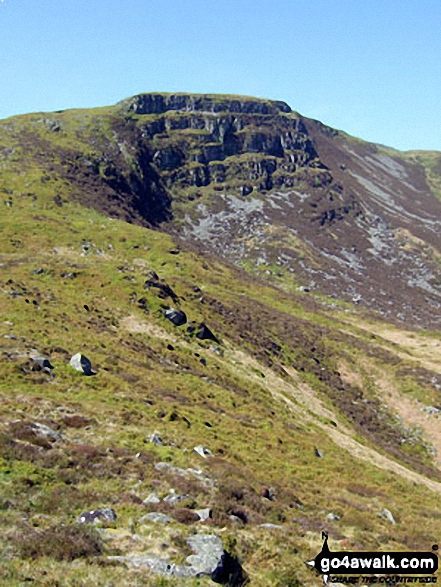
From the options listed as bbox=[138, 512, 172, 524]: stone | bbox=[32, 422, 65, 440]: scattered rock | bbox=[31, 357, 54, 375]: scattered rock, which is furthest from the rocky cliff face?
bbox=[138, 512, 172, 524]: stone

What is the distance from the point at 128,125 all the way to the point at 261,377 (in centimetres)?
15501

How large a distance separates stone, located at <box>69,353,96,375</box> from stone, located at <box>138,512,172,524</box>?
16.8m

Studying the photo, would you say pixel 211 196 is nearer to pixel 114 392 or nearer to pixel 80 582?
pixel 114 392

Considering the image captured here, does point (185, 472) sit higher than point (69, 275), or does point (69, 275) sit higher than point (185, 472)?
point (69, 275)

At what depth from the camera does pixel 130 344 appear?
40781 millimetres

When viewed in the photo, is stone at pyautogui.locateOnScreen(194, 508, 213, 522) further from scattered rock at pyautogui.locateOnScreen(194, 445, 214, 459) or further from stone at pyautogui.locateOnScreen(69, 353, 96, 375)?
stone at pyautogui.locateOnScreen(69, 353, 96, 375)

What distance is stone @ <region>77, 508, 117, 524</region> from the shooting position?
14.0 m

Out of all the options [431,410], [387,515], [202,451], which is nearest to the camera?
[387,515]

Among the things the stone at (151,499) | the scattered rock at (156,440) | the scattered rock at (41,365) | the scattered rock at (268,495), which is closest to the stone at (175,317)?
the scattered rock at (41,365)

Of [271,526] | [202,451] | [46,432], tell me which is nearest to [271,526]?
[271,526]

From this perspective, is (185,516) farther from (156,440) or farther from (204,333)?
(204,333)

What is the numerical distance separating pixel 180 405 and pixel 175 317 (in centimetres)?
2073

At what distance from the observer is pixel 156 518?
1475 cm

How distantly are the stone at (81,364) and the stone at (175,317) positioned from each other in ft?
66.0
